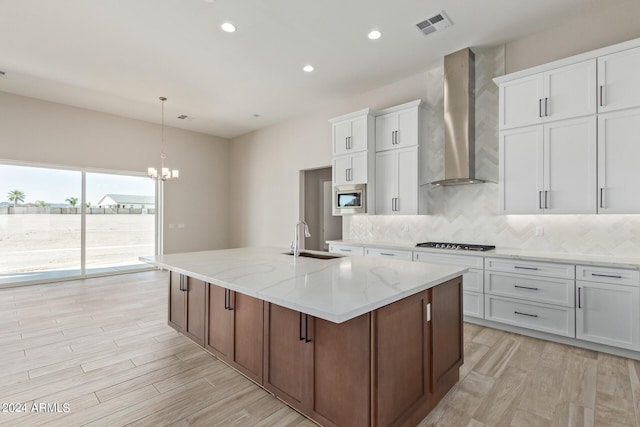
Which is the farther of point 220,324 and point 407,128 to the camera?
point 407,128

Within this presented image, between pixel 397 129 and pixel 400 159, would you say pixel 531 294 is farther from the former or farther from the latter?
pixel 397 129

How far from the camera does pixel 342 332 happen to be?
1.62 metres

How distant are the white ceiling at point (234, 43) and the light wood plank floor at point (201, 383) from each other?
130 inches

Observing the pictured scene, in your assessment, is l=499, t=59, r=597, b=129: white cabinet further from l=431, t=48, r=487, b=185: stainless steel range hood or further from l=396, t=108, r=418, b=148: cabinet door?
l=396, t=108, r=418, b=148: cabinet door

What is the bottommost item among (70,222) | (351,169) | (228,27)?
(70,222)

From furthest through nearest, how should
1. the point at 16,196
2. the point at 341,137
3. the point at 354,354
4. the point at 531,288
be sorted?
the point at 16,196, the point at 341,137, the point at 531,288, the point at 354,354

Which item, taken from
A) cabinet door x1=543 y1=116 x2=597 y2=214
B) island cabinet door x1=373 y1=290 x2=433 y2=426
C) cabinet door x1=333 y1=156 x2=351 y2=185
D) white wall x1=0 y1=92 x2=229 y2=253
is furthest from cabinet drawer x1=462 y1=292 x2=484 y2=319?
white wall x1=0 y1=92 x2=229 y2=253

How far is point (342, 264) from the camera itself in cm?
250

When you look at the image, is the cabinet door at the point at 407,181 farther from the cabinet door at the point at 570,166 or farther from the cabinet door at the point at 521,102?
the cabinet door at the point at 570,166

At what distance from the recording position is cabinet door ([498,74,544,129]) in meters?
3.22

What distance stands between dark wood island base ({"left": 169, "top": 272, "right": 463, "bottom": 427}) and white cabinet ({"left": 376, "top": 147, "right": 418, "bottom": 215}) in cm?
206

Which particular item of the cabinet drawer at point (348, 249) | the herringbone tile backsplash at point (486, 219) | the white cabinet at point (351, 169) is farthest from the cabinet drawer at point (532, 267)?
the white cabinet at point (351, 169)

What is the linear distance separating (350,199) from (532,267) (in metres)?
2.47

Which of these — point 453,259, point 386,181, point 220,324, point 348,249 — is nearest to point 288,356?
point 220,324
